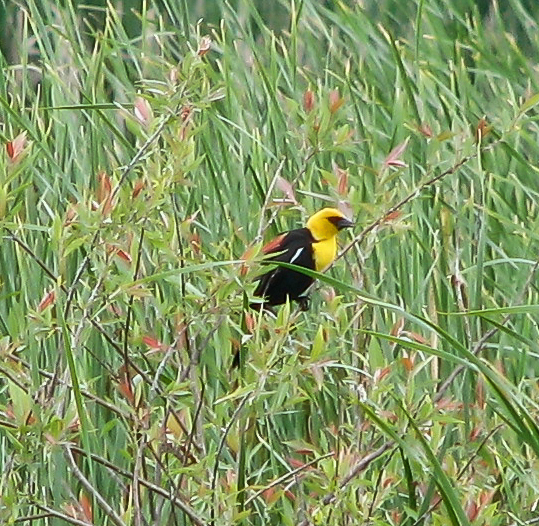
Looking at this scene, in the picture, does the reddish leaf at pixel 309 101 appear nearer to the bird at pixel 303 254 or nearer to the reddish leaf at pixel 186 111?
the reddish leaf at pixel 186 111

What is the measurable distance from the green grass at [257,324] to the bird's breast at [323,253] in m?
0.08

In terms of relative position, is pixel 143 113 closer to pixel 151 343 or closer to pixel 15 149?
pixel 15 149

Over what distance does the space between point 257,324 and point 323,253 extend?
40.5 inches

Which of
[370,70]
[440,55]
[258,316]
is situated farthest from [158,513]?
[440,55]

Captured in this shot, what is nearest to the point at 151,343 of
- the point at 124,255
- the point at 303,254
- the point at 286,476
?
the point at 124,255

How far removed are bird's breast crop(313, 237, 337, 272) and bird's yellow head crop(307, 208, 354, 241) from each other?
12mm

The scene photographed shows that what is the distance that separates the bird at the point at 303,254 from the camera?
2.25 metres

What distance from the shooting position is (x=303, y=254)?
2.41 m

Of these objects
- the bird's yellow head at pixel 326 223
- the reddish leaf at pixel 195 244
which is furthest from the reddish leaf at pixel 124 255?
the bird's yellow head at pixel 326 223

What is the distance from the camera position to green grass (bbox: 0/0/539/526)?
1460 mm

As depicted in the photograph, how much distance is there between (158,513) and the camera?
1642mm

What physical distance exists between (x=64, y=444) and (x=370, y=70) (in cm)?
180

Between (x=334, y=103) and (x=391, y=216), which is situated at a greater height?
(x=334, y=103)

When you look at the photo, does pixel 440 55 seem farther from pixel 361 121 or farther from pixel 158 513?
pixel 158 513
